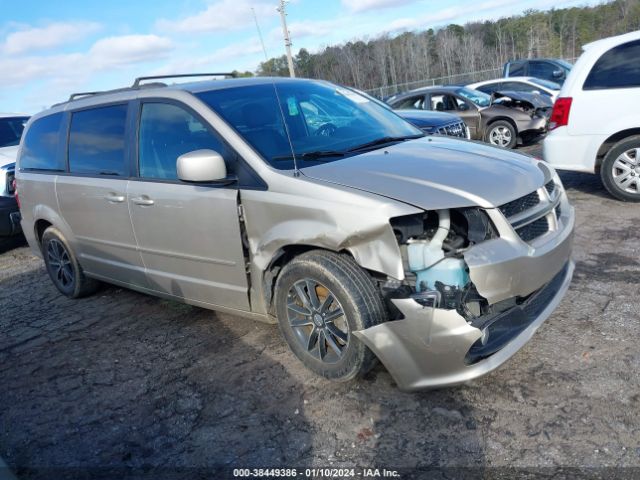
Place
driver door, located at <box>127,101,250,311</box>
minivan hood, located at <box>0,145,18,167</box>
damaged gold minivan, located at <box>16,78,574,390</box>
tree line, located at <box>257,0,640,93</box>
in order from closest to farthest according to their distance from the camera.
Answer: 1. damaged gold minivan, located at <box>16,78,574,390</box>
2. driver door, located at <box>127,101,250,311</box>
3. minivan hood, located at <box>0,145,18,167</box>
4. tree line, located at <box>257,0,640,93</box>

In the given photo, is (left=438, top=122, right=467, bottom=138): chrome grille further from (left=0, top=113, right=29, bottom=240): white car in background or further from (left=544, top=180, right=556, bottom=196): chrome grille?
(left=0, top=113, right=29, bottom=240): white car in background

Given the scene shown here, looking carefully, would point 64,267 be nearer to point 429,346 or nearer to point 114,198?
point 114,198

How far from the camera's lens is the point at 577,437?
2.46 metres

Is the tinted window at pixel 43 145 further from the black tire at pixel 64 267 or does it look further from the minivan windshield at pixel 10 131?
the minivan windshield at pixel 10 131

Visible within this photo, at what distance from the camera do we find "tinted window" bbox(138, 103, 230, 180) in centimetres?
348

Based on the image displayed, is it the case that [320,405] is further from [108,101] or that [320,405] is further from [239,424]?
[108,101]

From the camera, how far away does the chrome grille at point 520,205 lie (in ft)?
9.13

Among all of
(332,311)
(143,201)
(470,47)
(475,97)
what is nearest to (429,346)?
(332,311)

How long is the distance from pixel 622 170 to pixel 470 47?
200 ft

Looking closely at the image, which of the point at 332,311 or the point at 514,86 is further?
the point at 514,86

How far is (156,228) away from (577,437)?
2.90m

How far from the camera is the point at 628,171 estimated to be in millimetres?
5828

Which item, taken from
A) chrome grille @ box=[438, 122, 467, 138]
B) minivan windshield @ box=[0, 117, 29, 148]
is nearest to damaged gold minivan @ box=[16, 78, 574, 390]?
chrome grille @ box=[438, 122, 467, 138]

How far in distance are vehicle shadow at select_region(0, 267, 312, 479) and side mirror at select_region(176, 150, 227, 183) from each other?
1.29 meters
